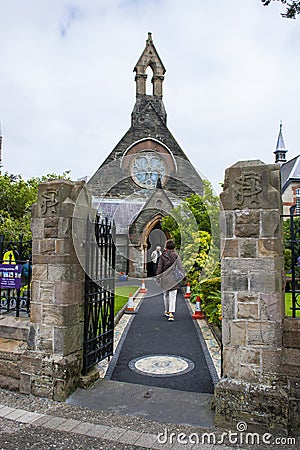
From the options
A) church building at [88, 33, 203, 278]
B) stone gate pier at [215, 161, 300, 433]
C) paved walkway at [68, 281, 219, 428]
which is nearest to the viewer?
stone gate pier at [215, 161, 300, 433]

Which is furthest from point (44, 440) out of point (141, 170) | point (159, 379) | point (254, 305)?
point (141, 170)

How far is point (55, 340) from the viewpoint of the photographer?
4.88m

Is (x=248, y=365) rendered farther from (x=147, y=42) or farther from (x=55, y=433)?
(x=147, y=42)

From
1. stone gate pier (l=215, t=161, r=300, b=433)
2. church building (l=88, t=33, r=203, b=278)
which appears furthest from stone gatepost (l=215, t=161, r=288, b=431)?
church building (l=88, t=33, r=203, b=278)

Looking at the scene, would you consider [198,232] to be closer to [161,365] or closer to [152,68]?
[161,365]

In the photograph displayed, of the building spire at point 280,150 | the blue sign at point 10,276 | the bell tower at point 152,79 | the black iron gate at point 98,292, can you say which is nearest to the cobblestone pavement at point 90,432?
the black iron gate at point 98,292

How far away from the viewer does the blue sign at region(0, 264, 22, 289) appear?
17.9ft

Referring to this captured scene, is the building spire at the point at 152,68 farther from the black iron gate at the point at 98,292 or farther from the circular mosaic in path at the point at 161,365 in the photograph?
the circular mosaic in path at the point at 161,365

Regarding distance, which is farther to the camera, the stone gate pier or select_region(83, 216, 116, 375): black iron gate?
select_region(83, 216, 116, 375): black iron gate

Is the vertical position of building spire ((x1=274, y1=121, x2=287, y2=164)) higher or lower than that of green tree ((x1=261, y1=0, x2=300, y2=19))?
higher

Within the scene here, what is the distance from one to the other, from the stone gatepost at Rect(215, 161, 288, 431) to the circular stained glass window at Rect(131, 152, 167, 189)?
76.8ft

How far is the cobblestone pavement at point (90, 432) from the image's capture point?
3645 mm

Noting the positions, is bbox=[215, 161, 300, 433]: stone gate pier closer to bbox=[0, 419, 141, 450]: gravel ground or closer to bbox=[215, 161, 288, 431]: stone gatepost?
bbox=[215, 161, 288, 431]: stone gatepost

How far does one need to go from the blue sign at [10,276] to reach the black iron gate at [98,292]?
1.06m
